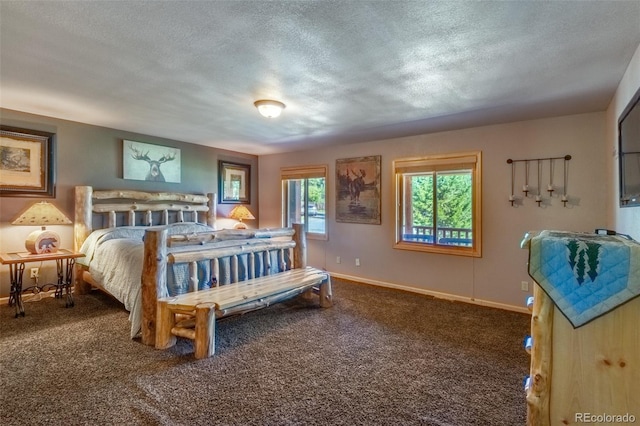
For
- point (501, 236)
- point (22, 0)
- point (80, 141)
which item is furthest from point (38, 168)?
point (501, 236)

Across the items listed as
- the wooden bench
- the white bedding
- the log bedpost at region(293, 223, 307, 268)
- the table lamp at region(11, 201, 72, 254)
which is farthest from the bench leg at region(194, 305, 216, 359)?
the table lamp at region(11, 201, 72, 254)

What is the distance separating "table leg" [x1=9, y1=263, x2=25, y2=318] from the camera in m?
3.31

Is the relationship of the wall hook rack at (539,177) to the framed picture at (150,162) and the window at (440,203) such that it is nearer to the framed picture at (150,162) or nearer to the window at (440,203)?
the window at (440,203)

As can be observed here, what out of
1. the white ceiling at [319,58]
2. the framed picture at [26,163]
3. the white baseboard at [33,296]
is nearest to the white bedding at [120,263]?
the white baseboard at [33,296]

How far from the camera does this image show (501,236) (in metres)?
3.88

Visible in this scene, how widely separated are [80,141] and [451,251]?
16.8 feet

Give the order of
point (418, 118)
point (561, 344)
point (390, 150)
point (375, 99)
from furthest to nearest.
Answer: point (390, 150) < point (418, 118) < point (375, 99) < point (561, 344)

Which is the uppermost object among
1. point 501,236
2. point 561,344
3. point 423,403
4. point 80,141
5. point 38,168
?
point 80,141

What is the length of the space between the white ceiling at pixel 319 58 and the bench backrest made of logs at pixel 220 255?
4.44 feet

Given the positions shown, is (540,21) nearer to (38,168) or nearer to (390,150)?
(390,150)

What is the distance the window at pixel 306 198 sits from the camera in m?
5.64

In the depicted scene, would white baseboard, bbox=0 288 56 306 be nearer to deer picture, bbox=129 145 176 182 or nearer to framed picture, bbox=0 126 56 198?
framed picture, bbox=0 126 56 198

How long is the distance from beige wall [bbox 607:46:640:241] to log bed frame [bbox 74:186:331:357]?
2649 mm

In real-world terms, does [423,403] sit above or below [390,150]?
below
